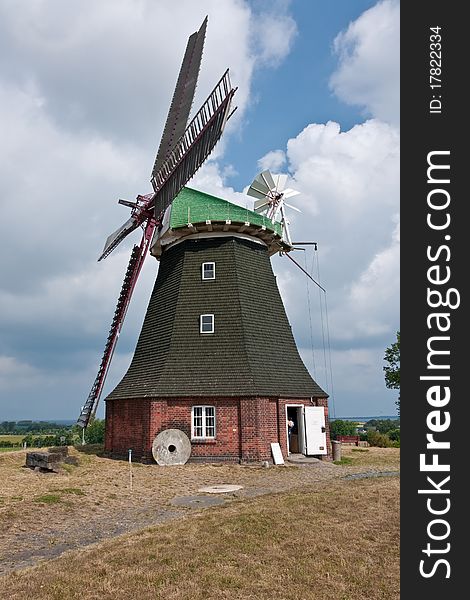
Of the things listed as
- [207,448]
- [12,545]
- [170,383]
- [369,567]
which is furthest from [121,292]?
[369,567]

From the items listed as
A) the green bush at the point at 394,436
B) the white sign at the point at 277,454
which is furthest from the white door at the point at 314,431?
the green bush at the point at 394,436

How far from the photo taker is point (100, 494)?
12523 mm

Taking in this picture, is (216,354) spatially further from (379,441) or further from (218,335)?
(379,441)

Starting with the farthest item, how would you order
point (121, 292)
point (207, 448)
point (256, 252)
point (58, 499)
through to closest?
point (121, 292) → point (256, 252) → point (207, 448) → point (58, 499)

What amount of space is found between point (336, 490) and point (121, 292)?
15.2 meters

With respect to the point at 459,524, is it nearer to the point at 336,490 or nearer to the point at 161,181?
the point at 336,490

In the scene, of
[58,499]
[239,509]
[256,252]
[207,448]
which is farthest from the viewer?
[256,252]

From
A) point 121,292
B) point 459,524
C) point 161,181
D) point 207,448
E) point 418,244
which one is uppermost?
point 161,181

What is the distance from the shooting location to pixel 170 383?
61.7 feet

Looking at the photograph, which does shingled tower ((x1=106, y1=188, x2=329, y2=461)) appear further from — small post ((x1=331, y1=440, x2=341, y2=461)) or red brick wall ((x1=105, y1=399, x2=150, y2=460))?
small post ((x1=331, y1=440, x2=341, y2=461))

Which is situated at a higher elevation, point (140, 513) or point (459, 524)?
point (459, 524)

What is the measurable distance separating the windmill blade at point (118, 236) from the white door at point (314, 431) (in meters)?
11.4

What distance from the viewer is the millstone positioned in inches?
708

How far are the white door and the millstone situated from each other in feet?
14.8
